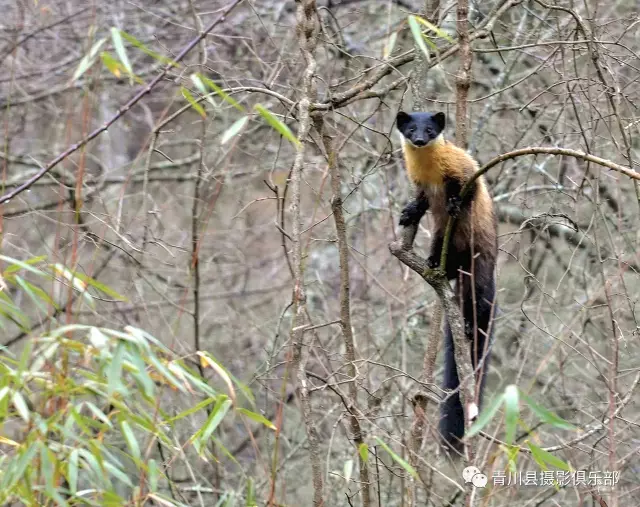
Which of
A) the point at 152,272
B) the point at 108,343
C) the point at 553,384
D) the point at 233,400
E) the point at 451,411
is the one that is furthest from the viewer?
the point at 152,272

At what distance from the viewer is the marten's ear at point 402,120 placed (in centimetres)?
486

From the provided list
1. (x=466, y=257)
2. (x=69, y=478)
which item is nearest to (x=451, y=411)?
(x=466, y=257)

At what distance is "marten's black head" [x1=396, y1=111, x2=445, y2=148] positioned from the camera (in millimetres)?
4812

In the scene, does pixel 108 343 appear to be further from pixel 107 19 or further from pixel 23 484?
pixel 107 19

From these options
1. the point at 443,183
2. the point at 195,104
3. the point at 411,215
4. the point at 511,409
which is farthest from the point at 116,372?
the point at 443,183

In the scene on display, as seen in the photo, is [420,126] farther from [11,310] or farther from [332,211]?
[11,310]

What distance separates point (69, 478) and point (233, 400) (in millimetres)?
678

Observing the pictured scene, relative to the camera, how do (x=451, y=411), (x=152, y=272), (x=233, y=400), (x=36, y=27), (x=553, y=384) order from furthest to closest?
(x=36, y=27) → (x=152, y=272) → (x=553, y=384) → (x=451, y=411) → (x=233, y=400)

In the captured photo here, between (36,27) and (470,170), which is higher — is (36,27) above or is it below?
above

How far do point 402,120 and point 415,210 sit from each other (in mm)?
553

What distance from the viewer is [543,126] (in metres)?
7.16

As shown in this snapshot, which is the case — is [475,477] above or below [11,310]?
below

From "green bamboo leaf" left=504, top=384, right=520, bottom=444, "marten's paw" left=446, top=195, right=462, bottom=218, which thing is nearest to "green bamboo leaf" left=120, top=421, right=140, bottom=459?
"green bamboo leaf" left=504, top=384, right=520, bottom=444

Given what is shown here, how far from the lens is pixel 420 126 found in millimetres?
4832
